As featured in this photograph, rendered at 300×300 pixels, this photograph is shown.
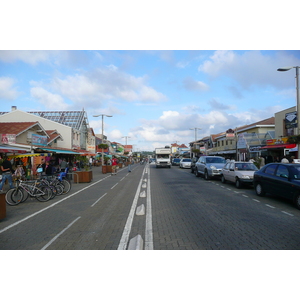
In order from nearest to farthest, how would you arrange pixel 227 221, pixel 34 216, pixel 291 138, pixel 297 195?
pixel 227 221 → pixel 34 216 → pixel 297 195 → pixel 291 138

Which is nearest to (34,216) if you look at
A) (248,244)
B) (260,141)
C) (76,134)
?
(248,244)

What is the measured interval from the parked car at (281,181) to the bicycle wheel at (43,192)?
9.08m

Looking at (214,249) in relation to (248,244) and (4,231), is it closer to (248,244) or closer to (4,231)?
(248,244)

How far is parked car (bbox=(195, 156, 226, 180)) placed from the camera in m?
19.0

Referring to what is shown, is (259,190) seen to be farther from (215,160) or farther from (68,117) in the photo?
(68,117)

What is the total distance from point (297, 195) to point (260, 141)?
26.7 meters

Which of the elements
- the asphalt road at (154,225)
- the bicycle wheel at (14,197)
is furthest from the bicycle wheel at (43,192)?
the bicycle wheel at (14,197)

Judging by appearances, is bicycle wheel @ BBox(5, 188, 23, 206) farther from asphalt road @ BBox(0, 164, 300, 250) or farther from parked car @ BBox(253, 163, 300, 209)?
parked car @ BBox(253, 163, 300, 209)

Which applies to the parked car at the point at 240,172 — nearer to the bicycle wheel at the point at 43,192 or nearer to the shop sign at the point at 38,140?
the bicycle wheel at the point at 43,192

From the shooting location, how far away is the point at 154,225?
700cm

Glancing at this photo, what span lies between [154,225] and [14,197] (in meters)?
6.64

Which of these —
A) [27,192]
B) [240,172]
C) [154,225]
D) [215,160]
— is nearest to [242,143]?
[215,160]

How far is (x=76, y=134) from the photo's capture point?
153 feet

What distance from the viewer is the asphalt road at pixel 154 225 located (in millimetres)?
5500
